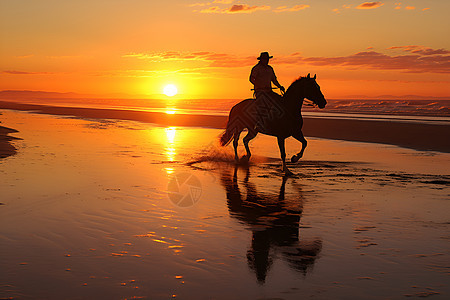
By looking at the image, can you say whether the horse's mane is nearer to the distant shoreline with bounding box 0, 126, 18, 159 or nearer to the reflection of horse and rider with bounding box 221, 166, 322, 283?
the reflection of horse and rider with bounding box 221, 166, 322, 283

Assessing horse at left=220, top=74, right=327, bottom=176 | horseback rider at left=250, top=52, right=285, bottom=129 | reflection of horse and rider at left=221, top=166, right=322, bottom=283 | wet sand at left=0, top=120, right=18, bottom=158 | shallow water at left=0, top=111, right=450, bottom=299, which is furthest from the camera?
wet sand at left=0, top=120, right=18, bottom=158

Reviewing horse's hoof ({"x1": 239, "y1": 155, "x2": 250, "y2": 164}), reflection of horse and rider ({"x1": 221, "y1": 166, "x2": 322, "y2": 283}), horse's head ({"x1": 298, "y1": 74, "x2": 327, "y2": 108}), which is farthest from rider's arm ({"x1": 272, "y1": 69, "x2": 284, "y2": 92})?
reflection of horse and rider ({"x1": 221, "y1": 166, "x2": 322, "y2": 283})

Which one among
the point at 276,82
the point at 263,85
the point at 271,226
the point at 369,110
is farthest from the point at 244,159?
the point at 369,110

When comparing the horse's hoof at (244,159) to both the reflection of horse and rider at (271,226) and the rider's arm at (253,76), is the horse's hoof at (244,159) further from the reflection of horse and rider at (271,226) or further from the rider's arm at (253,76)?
the reflection of horse and rider at (271,226)

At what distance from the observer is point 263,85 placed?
564 inches

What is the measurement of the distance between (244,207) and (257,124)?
20.6 feet

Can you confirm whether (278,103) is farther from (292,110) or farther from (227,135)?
(227,135)

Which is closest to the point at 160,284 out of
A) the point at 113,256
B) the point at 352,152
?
the point at 113,256

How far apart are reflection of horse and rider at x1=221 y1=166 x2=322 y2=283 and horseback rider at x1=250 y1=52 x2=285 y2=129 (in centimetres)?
331

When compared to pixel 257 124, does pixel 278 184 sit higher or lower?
lower

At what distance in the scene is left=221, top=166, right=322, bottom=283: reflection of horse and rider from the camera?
560cm

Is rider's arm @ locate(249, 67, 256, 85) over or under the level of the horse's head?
over

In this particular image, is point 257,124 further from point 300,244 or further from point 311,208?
point 300,244

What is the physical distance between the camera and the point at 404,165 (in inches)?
582
